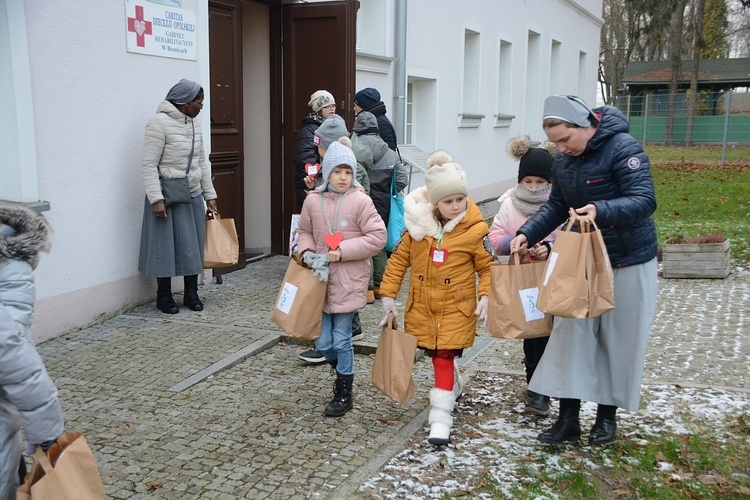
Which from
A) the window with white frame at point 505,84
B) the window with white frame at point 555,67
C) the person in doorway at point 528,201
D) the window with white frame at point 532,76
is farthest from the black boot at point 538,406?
the window with white frame at point 555,67

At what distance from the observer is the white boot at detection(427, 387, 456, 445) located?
4438 millimetres

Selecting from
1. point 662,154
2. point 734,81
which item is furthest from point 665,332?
point 734,81

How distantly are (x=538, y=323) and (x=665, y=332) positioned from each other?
10.0 ft

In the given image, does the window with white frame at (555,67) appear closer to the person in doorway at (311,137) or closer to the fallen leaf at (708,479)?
the person in doorway at (311,137)

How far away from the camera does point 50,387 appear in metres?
2.75

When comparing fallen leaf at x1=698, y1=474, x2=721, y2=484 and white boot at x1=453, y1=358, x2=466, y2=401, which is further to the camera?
white boot at x1=453, y1=358, x2=466, y2=401

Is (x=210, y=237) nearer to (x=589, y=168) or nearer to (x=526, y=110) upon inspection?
(x=589, y=168)

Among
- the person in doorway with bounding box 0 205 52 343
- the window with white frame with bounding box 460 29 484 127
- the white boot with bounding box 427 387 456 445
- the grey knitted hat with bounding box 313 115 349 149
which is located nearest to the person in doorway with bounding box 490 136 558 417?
the white boot with bounding box 427 387 456 445

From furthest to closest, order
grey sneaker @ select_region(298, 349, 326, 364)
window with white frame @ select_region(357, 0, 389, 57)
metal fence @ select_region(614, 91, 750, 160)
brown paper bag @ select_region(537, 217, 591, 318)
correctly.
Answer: metal fence @ select_region(614, 91, 750, 160) → window with white frame @ select_region(357, 0, 389, 57) → grey sneaker @ select_region(298, 349, 326, 364) → brown paper bag @ select_region(537, 217, 591, 318)

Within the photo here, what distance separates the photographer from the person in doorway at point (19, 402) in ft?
8.60

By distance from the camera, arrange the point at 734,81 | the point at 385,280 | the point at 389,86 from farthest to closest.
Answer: the point at 734,81
the point at 389,86
the point at 385,280

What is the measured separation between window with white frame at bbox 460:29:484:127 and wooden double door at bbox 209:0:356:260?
238 inches

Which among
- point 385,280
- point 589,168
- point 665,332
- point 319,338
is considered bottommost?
point 665,332

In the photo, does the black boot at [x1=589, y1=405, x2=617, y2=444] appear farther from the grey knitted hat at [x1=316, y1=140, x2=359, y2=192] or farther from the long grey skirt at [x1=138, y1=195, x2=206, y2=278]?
the long grey skirt at [x1=138, y1=195, x2=206, y2=278]
